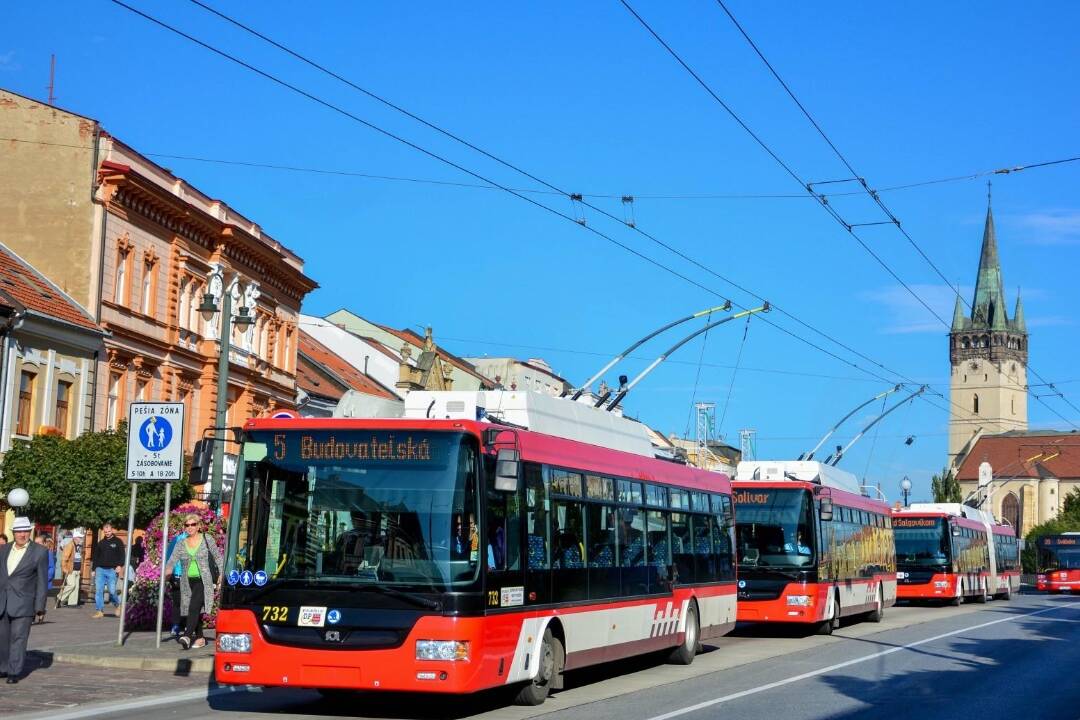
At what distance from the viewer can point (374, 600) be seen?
12.8 m

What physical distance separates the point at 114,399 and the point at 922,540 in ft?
74.7

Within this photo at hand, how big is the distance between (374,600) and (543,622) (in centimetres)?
250

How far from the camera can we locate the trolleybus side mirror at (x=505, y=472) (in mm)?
13141

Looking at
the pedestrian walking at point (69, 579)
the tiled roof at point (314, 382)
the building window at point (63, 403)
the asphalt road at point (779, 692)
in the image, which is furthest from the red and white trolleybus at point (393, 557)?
the tiled roof at point (314, 382)

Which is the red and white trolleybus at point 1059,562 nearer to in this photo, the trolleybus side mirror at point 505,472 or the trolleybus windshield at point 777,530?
the trolleybus windshield at point 777,530

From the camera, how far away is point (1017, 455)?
542ft

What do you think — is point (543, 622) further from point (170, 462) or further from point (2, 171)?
point (2, 171)

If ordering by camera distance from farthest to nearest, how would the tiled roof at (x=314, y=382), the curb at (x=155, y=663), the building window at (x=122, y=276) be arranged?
the tiled roof at (x=314, y=382)
the building window at (x=122, y=276)
the curb at (x=155, y=663)

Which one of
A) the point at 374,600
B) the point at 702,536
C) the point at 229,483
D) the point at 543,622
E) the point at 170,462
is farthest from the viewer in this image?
the point at 229,483

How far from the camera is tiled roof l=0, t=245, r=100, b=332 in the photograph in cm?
3547

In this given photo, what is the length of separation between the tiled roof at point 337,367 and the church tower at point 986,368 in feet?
376

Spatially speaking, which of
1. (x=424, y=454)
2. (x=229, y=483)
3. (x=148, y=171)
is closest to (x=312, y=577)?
(x=424, y=454)

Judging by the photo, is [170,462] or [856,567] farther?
[856,567]

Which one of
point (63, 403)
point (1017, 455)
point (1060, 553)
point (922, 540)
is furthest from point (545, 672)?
point (1017, 455)
